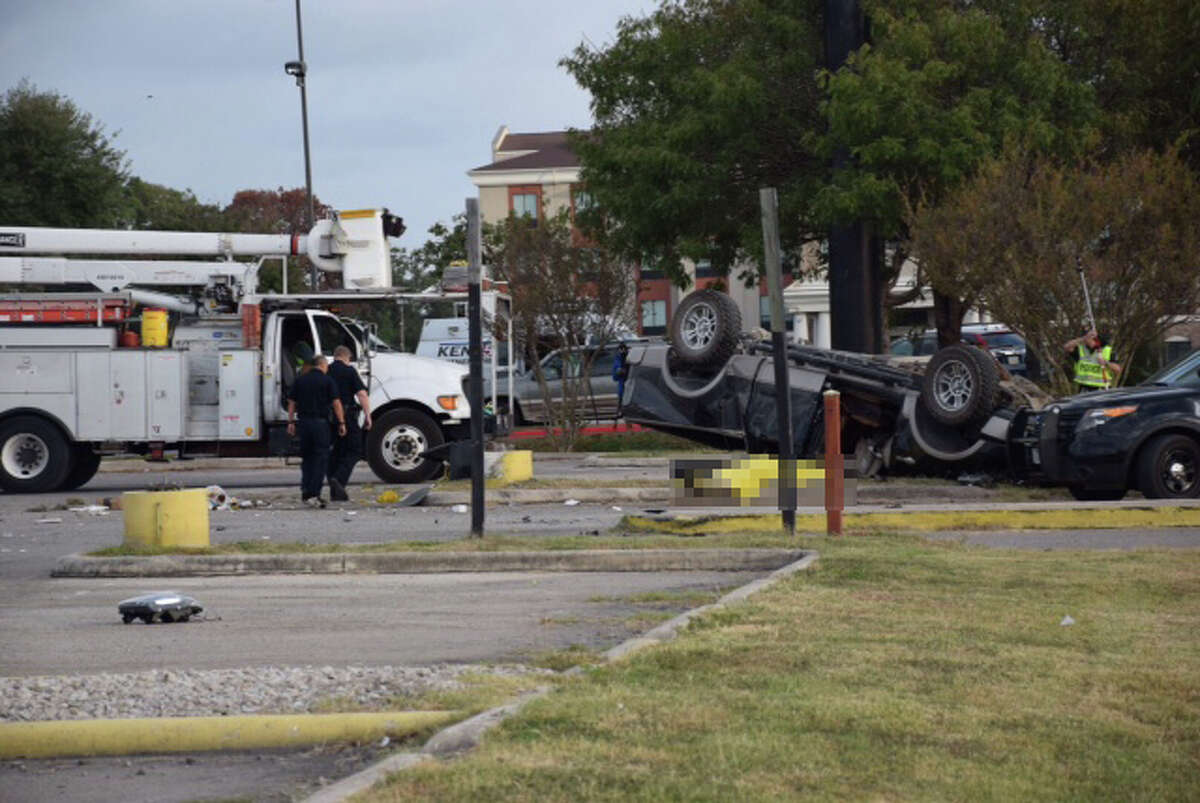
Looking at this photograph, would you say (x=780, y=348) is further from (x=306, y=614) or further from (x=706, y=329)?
(x=706, y=329)

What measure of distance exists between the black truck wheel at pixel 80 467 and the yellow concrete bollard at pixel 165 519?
32.4 ft

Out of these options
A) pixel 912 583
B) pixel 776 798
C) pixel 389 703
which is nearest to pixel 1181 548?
pixel 912 583

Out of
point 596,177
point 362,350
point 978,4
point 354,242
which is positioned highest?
point 978,4

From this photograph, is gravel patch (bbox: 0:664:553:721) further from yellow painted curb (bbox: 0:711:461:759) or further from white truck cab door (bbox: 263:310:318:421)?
white truck cab door (bbox: 263:310:318:421)

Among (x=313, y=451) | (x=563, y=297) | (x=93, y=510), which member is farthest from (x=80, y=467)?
(x=563, y=297)

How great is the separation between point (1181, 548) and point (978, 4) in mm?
21904

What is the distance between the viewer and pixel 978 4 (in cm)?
3234

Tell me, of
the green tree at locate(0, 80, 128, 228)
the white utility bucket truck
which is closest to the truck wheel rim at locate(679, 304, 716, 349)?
the white utility bucket truck

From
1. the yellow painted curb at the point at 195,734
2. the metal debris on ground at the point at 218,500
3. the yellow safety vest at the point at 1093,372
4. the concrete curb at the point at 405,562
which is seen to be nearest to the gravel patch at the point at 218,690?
the yellow painted curb at the point at 195,734

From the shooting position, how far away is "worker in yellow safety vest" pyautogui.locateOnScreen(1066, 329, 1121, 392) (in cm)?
1998

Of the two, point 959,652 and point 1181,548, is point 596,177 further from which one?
point 959,652

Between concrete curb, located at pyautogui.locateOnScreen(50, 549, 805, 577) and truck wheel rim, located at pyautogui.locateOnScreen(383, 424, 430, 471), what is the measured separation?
9.12 meters

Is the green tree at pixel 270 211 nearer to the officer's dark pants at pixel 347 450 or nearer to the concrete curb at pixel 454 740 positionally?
the officer's dark pants at pixel 347 450

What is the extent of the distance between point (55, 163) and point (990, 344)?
81.0ft
